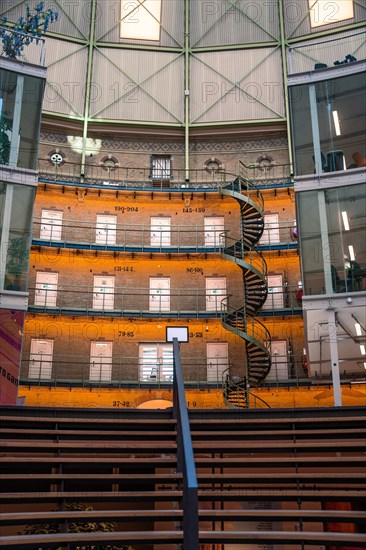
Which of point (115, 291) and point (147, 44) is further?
point (147, 44)

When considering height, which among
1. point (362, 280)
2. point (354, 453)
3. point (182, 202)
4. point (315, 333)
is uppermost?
point (182, 202)

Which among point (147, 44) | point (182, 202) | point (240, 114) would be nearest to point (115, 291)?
point (182, 202)

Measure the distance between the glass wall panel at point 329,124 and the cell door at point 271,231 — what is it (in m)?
11.1

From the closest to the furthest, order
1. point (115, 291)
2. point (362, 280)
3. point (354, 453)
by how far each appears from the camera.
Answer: point (354, 453)
point (362, 280)
point (115, 291)

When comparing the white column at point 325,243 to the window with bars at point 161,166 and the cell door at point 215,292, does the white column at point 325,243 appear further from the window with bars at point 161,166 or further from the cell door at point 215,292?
the window with bars at point 161,166

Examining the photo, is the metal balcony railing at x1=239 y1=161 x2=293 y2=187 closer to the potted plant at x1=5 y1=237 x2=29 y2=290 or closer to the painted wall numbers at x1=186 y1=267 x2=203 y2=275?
the painted wall numbers at x1=186 y1=267 x2=203 y2=275

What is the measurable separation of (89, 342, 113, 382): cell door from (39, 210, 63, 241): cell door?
211 inches

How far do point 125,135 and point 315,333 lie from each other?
1858cm

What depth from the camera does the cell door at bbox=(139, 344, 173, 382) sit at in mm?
26266

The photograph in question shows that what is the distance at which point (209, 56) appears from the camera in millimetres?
31406

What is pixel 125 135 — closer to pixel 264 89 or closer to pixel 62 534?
pixel 264 89

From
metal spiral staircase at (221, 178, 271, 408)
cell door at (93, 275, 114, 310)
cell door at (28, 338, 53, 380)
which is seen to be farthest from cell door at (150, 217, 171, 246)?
cell door at (28, 338, 53, 380)

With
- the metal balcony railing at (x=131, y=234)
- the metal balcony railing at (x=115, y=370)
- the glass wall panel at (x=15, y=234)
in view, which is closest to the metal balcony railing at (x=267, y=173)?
the metal balcony railing at (x=131, y=234)

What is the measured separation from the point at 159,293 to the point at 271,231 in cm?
604
